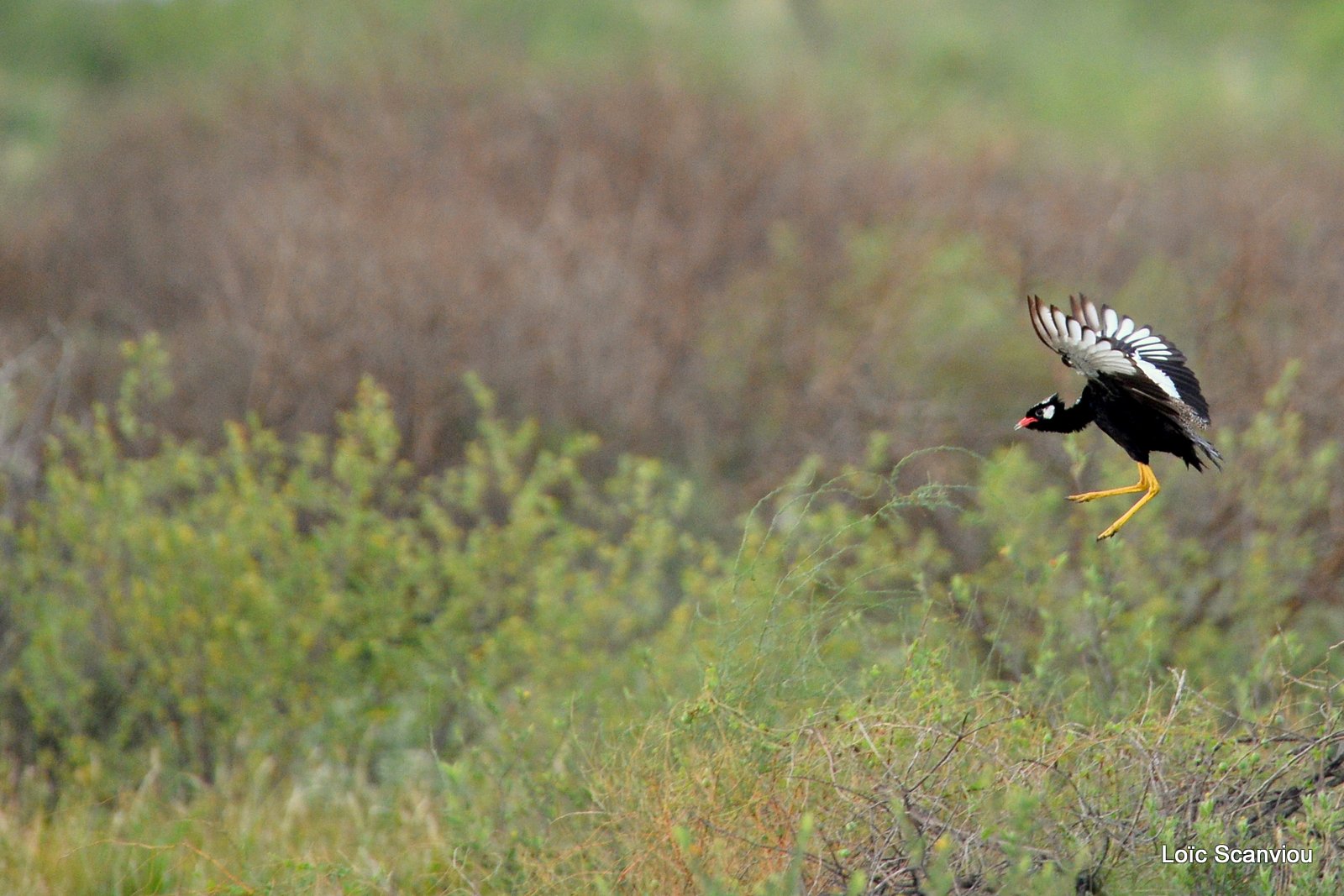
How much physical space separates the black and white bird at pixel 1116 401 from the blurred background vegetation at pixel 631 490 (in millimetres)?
367

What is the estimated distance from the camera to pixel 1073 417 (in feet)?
8.98

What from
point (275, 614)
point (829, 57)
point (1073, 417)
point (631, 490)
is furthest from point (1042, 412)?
point (829, 57)

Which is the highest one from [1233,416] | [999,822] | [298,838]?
[999,822]

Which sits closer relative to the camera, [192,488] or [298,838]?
[298,838]

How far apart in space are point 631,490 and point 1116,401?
15.6ft

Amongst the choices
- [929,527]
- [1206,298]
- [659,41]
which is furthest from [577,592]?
[659,41]

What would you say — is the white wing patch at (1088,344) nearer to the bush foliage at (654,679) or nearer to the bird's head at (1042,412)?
the bird's head at (1042,412)

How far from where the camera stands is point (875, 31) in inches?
720

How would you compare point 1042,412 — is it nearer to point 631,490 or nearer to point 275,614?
point 275,614

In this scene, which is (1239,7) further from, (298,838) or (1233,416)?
(298,838)

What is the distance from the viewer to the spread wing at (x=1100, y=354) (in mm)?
2607

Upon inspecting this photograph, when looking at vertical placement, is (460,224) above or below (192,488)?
above

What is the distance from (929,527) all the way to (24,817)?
374 cm
